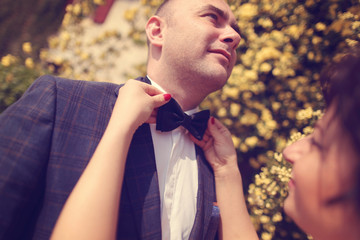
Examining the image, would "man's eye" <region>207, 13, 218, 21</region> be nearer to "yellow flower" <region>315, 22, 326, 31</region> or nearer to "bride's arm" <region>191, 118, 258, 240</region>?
"bride's arm" <region>191, 118, 258, 240</region>

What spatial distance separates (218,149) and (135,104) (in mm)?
619

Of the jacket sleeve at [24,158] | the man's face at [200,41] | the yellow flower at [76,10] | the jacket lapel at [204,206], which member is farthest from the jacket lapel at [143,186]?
the yellow flower at [76,10]

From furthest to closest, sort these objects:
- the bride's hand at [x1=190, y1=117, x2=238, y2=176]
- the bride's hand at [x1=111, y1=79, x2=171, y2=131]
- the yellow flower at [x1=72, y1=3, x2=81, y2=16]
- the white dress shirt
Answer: the yellow flower at [x1=72, y1=3, x2=81, y2=16], the bride's hand at [x1=190, y1=117, x2=238, y2=176], the white dress shirt, the bride's hand at [x1=111, y1=79, x2=171, y2=131]

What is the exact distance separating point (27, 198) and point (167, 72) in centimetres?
85

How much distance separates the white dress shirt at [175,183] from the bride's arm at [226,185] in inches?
5.9

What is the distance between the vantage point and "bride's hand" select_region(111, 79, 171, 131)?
2.79 ft

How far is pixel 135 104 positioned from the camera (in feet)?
2.90

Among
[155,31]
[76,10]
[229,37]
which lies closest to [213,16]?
[229,37]

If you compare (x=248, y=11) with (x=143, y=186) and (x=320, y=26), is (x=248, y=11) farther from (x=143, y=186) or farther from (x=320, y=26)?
(x=143, y=186)

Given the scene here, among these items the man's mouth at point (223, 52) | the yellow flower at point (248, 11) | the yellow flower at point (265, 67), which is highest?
the yellow flower at point (248, 11)

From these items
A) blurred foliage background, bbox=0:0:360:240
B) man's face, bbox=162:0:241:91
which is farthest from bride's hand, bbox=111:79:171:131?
blurred foliage background, bbox=0:0:360:240

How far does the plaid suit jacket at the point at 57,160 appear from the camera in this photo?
0.75 m

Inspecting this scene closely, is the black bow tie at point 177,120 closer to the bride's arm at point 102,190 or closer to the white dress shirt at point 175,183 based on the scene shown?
the white dress shirt at point 175,183

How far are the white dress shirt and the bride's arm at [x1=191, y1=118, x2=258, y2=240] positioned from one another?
0.49ft
